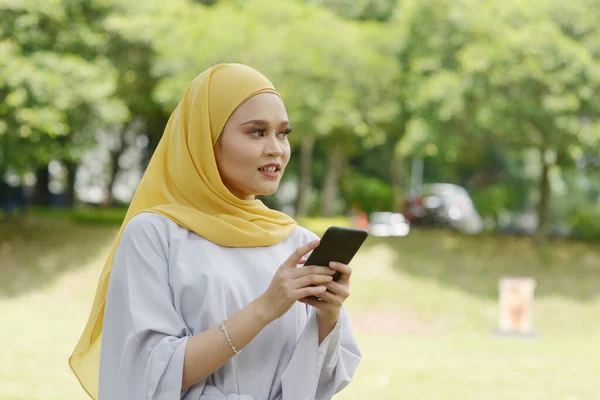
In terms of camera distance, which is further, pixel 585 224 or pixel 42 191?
pixel 42 191

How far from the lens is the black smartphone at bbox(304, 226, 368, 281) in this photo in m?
1.82

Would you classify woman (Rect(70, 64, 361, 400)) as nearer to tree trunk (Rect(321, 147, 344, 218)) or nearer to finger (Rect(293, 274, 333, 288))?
finger (Rect(293, 274, 333, 288))

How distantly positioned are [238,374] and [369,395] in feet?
18.2

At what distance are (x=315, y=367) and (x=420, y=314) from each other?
11.5m

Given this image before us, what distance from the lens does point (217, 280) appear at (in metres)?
1.98

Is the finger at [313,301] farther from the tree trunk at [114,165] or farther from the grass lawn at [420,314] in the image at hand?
the tree trunk at [114,165]

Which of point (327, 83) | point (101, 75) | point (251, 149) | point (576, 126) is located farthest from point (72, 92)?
point (251, 149)

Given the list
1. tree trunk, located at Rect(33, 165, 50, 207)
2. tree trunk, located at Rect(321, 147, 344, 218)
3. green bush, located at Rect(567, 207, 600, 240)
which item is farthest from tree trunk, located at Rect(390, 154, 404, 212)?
tree trunk, located at Rect(33, 165, 50, 207)

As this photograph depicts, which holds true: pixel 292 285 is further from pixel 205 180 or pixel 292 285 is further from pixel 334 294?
pixel 205 180

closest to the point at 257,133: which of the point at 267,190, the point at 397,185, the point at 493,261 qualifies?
the point at 267,190

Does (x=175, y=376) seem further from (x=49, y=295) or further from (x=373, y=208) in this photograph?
(x=373, y=208)

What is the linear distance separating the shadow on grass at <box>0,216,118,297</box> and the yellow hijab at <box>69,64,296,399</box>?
40.8 ft

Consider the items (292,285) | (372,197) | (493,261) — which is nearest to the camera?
(292,285)

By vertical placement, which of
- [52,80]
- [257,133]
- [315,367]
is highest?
[52,80]
